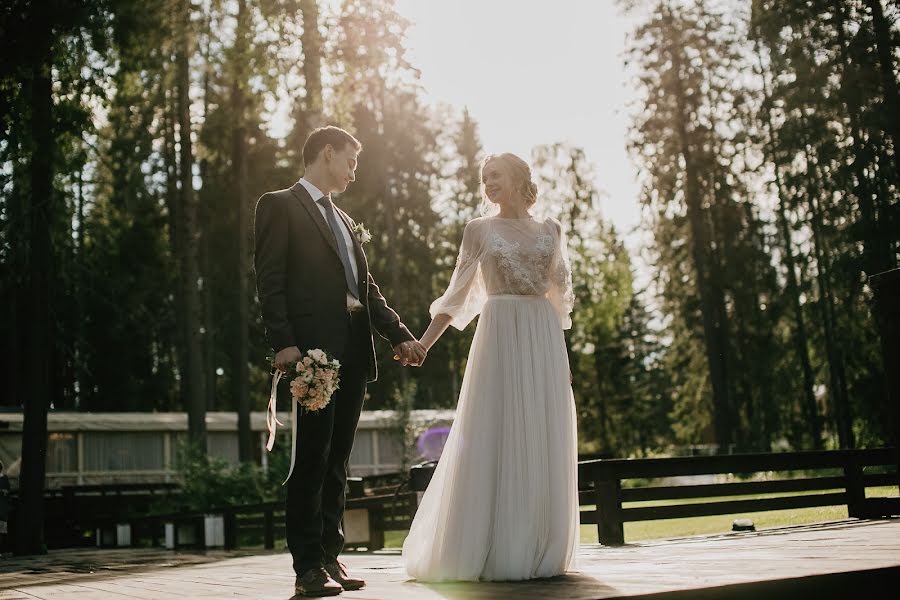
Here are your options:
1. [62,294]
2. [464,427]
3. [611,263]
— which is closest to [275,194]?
[464,427]

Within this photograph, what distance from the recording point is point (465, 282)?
204 inches

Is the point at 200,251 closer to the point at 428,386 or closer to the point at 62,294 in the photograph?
the point at 428,386

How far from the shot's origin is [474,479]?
477 centimetres

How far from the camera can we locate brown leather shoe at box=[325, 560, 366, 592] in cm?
411

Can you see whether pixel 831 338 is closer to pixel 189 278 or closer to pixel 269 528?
pixel 189 278

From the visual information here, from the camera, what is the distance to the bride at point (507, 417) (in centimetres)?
461

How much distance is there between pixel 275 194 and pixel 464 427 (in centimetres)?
153

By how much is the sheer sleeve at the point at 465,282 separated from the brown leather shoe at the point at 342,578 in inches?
57.2

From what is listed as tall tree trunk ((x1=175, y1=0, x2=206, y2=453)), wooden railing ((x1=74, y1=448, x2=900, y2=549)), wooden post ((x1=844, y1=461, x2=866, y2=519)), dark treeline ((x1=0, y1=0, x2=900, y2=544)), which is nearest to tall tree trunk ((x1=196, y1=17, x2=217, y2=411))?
dark treeline ((x1=0, y1=0, x2=900, y2=544))

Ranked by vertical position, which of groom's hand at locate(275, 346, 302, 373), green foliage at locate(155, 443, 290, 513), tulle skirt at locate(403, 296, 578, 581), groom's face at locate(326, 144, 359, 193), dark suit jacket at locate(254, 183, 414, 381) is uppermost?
groom's face at locate(326, 144, 359, 193)

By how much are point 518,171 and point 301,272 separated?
141cm

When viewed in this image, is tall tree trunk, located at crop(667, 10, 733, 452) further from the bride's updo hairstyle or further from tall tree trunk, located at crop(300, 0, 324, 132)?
the bride's updo hairstyle

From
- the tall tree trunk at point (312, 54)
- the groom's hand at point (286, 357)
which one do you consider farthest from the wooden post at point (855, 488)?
the tall tree trunk at point (312, 54)

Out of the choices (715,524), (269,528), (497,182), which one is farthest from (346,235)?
(715,524)
